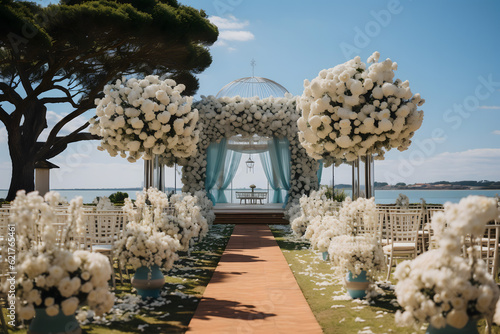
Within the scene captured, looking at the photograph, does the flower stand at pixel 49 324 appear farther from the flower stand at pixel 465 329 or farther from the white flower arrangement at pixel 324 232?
the white flower arrangement at pixel 324 232

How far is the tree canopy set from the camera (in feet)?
46.0

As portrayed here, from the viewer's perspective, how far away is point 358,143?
784cm

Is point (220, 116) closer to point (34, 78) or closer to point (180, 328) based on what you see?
point (34, 78)

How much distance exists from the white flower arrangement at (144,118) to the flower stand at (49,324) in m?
5.46

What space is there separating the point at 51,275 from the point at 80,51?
43.3 ft

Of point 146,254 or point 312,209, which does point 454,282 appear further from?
point 312,209

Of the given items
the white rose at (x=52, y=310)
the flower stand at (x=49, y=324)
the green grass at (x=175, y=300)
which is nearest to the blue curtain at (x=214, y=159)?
the green grass at (x=175, y=300)

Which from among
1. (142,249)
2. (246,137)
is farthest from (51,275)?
(246,137)

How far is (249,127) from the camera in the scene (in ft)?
50.8

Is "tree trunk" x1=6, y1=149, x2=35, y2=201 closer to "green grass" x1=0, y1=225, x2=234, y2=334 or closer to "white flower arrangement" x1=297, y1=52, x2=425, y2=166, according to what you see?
"green grass" x1=0, y1=225, x2=234, y2=334

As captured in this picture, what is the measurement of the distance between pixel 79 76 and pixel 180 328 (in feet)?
52.7

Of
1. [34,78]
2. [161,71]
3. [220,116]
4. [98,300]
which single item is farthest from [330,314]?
[34,78]

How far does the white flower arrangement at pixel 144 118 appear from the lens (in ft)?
27.8

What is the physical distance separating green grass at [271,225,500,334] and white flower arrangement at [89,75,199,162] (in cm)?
332
